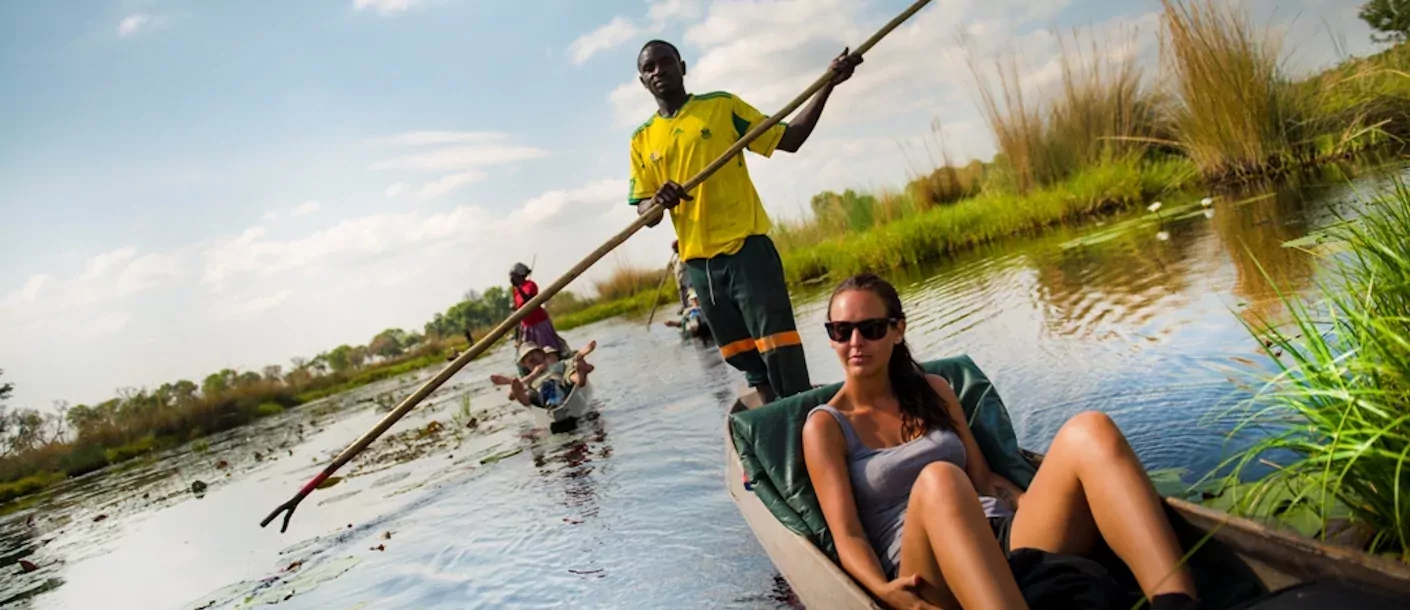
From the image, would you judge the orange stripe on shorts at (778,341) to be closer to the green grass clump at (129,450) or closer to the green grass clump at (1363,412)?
the green grass clump at (1363,412)

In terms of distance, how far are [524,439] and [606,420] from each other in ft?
3.04

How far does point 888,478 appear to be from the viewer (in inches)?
107

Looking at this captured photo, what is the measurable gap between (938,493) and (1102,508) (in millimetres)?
410

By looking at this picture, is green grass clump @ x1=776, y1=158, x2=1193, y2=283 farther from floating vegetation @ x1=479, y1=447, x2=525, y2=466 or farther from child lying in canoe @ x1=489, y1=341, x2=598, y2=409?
floating vegetation @ x1=479, y1=447, x2=525, y2=466

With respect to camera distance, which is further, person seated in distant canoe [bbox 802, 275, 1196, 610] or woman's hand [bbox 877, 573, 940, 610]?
woman's hand [bbox 877, 573, 940, 610]

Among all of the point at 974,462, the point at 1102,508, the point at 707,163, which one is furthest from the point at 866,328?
the point at 707,163

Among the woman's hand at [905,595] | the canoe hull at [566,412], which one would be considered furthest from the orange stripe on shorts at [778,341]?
the canoe hull at [566,412]

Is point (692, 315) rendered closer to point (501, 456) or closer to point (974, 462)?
point (501, 456)

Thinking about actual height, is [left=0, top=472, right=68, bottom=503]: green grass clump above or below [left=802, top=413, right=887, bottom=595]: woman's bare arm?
above

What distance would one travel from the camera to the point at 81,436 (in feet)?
77.9

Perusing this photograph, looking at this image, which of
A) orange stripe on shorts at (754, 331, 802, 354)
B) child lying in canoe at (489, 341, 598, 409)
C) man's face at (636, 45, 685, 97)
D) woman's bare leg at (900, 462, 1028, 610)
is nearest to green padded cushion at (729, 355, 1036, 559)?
woman's bare leg at (900, 462, 1028, 610)

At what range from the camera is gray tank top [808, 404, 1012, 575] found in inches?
106

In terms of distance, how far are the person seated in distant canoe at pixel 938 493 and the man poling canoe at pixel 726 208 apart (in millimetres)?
1498

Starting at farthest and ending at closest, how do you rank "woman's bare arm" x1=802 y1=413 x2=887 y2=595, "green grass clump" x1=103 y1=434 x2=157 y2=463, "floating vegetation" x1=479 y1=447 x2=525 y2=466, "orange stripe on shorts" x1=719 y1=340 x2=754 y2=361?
"green grass clump" x1=103 y1=434 x2=157 y2=463, "floating vegetation" x1=479 y1=447 x2=525 y2=466, "orange stripe on shorts" x1=719 y1=340 x2=754 y2=361, "woman's bare arm" x1=802 y1=413 x2=887 y2=595
